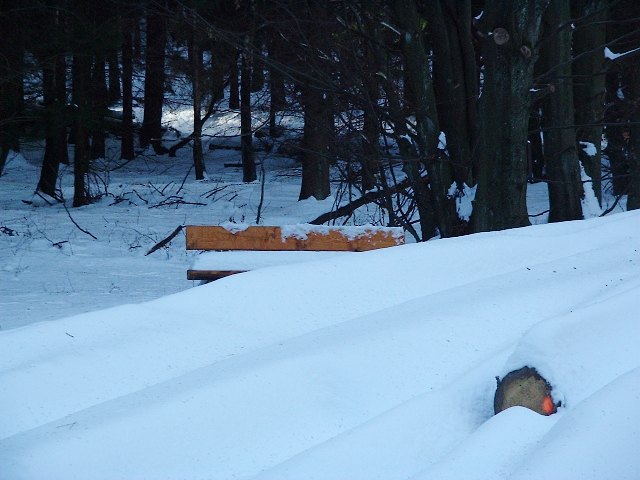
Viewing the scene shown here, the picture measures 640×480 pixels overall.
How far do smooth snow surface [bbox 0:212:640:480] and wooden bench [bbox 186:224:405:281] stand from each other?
1.58 metres

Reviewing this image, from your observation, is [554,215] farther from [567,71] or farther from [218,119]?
[218,119]

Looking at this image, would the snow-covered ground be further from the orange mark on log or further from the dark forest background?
the dark forest background

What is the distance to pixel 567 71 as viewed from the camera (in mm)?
9422

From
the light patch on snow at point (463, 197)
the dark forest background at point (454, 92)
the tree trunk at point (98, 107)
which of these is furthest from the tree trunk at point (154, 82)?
the light patch on snow at point (463, 197)

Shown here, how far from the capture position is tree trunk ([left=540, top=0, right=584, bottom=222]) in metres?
8.88

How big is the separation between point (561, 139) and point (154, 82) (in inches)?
724

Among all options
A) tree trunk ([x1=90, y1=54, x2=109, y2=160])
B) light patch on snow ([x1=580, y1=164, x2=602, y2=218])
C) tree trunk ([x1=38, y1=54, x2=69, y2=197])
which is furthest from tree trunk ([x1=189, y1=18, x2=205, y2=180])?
light patch on snow ([x1=580, y1=164, x2=602, y2=218])

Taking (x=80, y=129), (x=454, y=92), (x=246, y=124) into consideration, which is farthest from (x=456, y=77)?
(x=80, y=129)

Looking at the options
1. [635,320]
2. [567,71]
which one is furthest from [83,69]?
[635,320]

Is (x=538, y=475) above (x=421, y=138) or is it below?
below

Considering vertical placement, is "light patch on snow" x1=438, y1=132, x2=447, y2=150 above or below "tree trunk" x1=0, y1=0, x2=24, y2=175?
below

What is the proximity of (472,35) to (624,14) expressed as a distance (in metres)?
3.73

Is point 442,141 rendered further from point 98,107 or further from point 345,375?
point 98,107

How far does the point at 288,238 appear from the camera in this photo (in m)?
5.87
